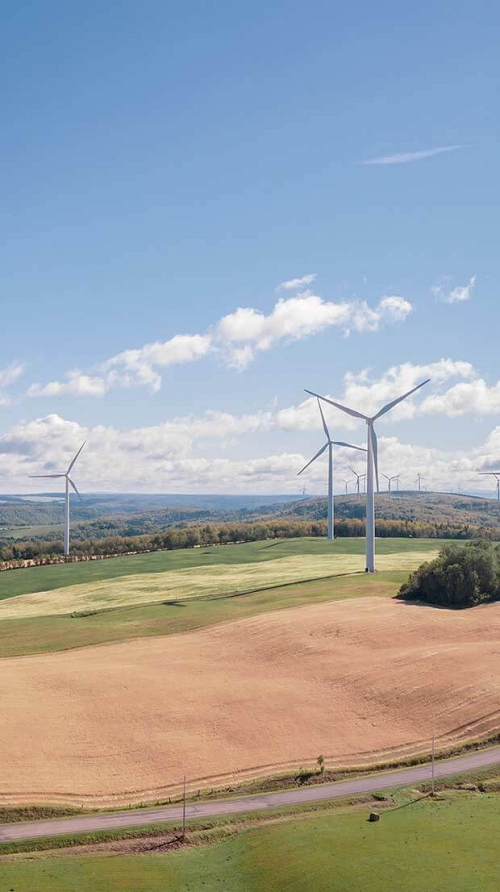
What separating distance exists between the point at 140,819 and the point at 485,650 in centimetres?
4914

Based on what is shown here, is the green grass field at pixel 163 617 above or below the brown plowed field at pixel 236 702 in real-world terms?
above

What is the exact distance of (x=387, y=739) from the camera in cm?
6431

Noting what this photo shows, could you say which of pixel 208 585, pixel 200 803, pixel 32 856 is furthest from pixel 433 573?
pixel 32 856

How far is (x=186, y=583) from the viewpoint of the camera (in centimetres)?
13938

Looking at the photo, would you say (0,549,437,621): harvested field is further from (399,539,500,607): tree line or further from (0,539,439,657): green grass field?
(399,539,500,607): tree line

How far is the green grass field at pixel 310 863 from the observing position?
4006 cm

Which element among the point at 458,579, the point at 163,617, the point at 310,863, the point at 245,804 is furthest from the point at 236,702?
the point at 458,579

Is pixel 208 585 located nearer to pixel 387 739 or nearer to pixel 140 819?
pixel 387 739

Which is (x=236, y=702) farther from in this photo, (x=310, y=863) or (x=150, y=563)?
(x=150, y=563)

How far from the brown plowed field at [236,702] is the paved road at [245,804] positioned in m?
3.08

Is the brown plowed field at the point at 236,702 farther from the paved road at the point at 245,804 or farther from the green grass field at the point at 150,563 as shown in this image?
the green grass field at the point at 150,563

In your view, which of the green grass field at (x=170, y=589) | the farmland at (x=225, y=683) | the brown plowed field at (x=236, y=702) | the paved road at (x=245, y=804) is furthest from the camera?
the green grass field at (x=170, y=589)

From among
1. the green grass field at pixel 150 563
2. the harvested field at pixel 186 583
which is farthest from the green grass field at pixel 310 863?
the green grass field at pixel 150 563

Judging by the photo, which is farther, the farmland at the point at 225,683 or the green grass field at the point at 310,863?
the farmland at the point at 225,683
